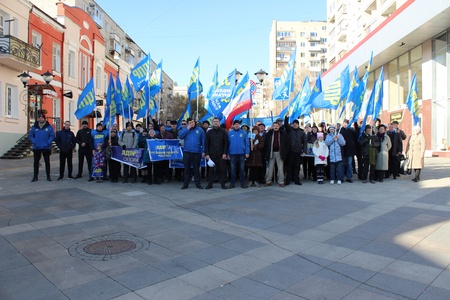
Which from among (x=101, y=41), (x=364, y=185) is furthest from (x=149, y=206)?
(x=101, y=41)

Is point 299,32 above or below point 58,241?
above

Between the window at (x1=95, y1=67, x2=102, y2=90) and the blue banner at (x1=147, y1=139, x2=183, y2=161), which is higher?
the window at (x1=95, y1=67, x2=102, y2=90)

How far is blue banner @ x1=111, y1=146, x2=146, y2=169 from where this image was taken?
34.6 ft

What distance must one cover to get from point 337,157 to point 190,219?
610 centimetres

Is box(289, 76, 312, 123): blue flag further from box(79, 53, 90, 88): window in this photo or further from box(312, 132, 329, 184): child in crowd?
box(79, 53, 90, 88): window

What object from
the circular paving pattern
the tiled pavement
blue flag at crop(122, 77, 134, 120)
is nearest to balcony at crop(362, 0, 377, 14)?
blue flag at crop(122, 77, 134, 120)

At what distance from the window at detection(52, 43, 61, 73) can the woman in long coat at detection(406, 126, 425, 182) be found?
24488 millimetres

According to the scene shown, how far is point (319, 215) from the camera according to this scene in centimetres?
652

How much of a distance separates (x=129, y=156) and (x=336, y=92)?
6946 millimetres

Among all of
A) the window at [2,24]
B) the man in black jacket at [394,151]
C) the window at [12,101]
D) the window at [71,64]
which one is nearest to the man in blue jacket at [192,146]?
the man in black jacket at [394,151]

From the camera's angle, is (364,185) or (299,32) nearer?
(364,185)

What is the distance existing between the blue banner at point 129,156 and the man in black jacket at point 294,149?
445 cm

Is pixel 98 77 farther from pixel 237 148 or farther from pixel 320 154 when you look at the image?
pixel 320 154

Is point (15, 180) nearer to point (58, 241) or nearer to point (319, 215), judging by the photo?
point (58, 241)
